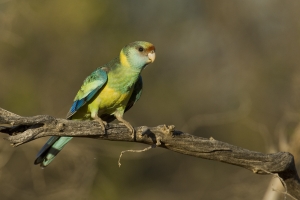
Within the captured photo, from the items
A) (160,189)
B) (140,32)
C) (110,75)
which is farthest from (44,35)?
(110,75)

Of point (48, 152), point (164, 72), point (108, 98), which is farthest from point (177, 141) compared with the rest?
point (164, 72)

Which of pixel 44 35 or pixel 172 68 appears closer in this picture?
pixel 44 35

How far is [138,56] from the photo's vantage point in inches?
189

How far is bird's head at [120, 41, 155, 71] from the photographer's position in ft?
15.6

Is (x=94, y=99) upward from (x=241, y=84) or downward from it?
downward

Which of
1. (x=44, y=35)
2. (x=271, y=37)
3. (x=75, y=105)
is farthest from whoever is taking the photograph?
(x=271, y=37)

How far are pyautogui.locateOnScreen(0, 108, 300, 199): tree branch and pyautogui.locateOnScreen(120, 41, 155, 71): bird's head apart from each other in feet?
3.50

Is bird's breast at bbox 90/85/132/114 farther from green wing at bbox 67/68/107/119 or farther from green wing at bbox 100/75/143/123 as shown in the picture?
green wing at bbox 100/75/143/123

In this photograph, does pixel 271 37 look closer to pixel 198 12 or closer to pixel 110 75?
pixel 198 12

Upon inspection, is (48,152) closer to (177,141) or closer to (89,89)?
(89,89)

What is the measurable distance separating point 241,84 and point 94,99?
8422 millimetres

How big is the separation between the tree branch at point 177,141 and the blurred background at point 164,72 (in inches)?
104

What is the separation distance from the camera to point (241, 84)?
1268cm

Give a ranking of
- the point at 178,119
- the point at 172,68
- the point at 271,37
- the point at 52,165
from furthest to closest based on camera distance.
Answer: the point at 172,68 → the point at 271,37 → the point at 178,119 → the point at 52,165
